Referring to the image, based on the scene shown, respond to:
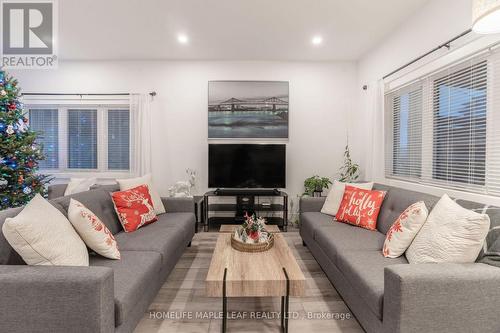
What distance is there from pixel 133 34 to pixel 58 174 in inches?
106

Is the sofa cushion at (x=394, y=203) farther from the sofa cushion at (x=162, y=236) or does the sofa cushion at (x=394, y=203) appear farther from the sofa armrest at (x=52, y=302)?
the sofa armrest at (x=52, y=302)

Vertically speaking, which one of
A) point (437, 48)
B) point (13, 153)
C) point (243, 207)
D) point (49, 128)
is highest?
→ point (437, 48)

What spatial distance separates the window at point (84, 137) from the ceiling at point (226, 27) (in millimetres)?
886

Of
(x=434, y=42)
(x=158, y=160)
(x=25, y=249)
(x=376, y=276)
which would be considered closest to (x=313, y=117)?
(x=434, y=42)

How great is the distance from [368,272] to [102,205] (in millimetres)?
2220

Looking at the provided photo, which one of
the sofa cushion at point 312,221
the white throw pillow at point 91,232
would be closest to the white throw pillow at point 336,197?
the sofa cushion at point 312,221

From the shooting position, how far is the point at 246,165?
391cm

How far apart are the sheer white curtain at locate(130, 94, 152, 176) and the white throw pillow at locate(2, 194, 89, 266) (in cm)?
263

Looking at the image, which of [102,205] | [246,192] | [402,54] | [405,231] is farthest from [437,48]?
[102,205]

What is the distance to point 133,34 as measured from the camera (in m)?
3.20

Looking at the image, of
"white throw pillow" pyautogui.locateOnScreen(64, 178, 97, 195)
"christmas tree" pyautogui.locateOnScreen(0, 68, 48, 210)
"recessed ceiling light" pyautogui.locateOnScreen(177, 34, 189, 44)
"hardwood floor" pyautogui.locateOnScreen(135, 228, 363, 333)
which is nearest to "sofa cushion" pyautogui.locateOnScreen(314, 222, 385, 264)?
"hardwood floor" pyautogui.locateOnScreen(135, 228, 363, 333)

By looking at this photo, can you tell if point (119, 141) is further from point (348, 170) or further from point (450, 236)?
point (450, 236)

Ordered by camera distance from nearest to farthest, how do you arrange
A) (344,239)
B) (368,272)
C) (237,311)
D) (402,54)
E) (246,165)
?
1. (368,272)
2. (237,311)
3. (344,239)
4. (402,54)
5. (246,165)

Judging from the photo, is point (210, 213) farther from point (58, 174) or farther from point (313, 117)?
point (58, 174)
